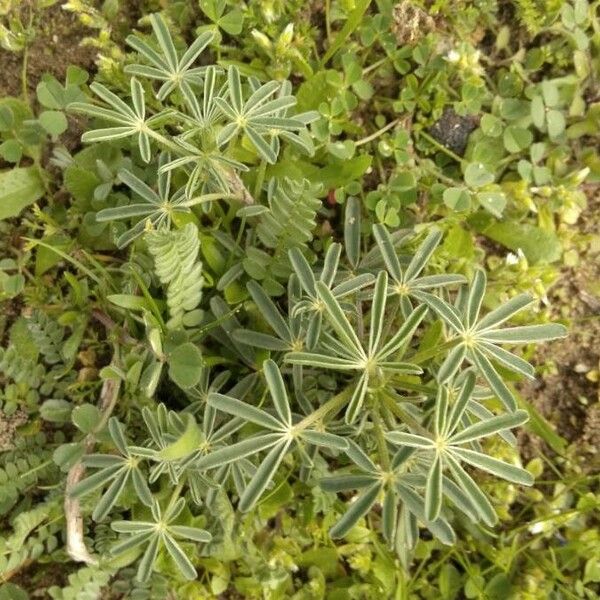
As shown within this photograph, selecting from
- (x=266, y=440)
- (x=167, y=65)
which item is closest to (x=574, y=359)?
(x=266, y=440)

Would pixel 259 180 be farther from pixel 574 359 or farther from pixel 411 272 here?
pixel 574 359

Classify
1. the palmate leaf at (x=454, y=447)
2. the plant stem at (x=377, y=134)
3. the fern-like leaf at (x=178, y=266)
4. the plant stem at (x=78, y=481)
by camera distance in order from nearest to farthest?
the palmate leaf at (x=454, y=447)
the fern-like leaf at (x=178, y=266)
the plant stem at (x=78, y=481)
the plant stem at (x=377, y=134)

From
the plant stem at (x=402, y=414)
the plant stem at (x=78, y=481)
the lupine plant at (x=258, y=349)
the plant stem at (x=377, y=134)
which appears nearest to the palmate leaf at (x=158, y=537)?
the lupine plant at (x=258, y=349)

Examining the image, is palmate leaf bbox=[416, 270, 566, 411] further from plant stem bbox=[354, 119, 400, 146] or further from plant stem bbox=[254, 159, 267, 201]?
plant stem bbox=[354, 119, 400, 146]

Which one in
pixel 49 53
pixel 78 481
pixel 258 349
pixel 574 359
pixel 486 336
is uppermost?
pixel 49 53

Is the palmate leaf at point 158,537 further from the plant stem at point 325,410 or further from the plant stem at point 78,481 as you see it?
the plant stem at point 325,410

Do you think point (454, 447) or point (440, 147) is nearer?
point (454, 447)
